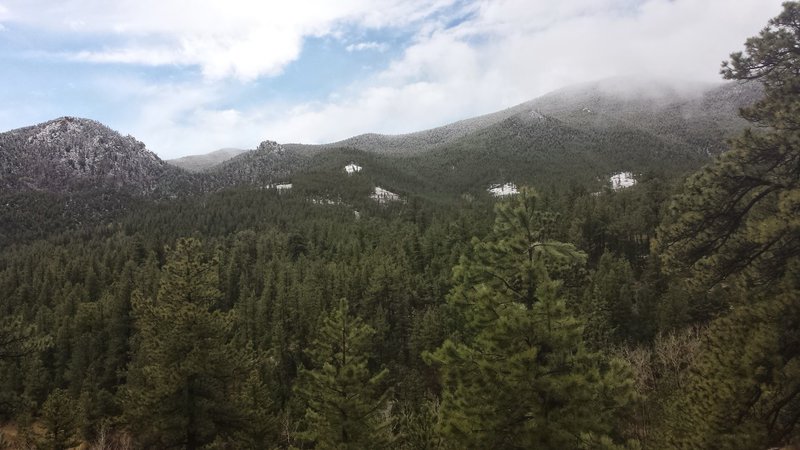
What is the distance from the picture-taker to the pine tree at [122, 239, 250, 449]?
16.2 metres

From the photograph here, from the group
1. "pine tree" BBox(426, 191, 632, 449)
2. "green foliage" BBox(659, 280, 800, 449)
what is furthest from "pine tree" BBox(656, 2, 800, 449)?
"pine tree" BBox(426, 191, 632, 449)

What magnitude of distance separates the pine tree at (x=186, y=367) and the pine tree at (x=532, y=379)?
9.50 m

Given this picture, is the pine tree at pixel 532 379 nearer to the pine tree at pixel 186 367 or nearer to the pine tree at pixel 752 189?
the pine tree at pixel 752 189

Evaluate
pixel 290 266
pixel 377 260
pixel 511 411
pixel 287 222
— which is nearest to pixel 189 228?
pixel 287 222

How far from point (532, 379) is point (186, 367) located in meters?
11.9

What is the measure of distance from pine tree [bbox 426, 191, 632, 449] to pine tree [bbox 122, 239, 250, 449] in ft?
31.2

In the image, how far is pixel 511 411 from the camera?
34.0 feet

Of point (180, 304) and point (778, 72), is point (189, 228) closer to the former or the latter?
point (180, 304)

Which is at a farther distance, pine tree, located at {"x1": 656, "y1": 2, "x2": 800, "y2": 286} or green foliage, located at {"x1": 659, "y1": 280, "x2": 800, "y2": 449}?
pine tree, located at {"x1": 656, "y1": 2, "x2": 800, "y2": 286}

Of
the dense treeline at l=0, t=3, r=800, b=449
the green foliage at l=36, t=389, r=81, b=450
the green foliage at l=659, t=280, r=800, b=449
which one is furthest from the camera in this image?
the green foliage at l=36, t=389, r=81, b=450

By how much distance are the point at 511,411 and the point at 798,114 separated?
28.1ft

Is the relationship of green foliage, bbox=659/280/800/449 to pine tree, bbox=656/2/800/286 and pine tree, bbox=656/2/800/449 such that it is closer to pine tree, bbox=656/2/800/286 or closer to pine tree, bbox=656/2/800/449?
pine tree, bbox=656/2/800/449

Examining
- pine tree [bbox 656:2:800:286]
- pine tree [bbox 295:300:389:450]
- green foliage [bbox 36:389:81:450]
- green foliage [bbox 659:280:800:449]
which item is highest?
pine tree [bbox 656:2:800:286]

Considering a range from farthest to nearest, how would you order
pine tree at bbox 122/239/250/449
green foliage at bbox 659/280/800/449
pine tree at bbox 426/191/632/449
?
pine tree at bbox 122/239/250/449, pine tree at bbox 426/191/632/449, green foliage at bbox 659/280/800/449
